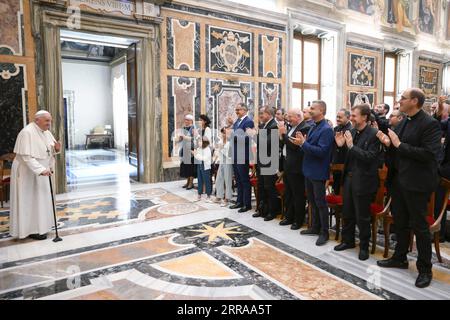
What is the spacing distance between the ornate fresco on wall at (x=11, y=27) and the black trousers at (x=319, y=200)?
228 inches

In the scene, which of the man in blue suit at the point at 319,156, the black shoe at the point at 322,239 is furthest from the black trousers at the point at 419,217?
the black shoe at the point at 322,239

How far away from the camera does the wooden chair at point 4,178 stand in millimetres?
6160

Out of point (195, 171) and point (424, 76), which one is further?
point (424, 76)

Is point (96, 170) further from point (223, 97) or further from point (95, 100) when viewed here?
point (95, 100)

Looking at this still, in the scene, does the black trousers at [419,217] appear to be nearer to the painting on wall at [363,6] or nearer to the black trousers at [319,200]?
the black trousers at [319,200]

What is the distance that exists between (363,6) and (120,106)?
10.5 metres

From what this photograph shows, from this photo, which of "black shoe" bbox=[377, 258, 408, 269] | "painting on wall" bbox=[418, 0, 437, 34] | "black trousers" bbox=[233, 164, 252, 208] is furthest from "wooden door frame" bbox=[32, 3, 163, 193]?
"painting on wall" bbox=[418, 0, 437, 34]

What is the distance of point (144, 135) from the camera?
8.03m

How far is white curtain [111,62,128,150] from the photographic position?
14836mm

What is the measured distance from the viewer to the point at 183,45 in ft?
27.1
